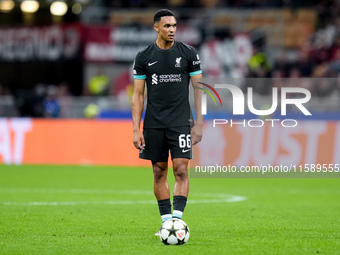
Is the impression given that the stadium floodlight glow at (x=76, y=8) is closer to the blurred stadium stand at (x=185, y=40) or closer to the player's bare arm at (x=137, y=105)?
the blurred stadium stand at (x=185, y=40)

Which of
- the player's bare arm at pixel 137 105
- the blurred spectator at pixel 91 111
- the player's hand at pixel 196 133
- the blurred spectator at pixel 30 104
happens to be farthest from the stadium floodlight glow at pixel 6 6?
the player's hand at pixel 196 133

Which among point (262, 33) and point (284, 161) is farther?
point (262, 33)

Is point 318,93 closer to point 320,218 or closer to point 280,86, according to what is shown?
point 280,86

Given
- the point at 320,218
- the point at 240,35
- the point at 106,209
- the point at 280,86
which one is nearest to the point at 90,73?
the point at 240,35

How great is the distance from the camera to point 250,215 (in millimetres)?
11219

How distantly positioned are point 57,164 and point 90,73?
Answer: 7.45m

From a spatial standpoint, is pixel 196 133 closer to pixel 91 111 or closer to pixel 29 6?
pixel 91 111

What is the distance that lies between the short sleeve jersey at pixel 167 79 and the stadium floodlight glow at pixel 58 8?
2498 cm

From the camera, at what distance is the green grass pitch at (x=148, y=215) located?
26.7 feet

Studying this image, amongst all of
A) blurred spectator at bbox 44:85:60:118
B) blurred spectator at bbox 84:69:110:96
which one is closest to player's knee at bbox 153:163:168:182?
blurred spectator at bbox 44:85:60:118

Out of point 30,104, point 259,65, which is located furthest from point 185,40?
point 30,104

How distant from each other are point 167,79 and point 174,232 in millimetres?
1645

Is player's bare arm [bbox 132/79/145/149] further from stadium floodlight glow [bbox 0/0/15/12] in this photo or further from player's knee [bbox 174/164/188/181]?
stadium floodlight glow [bbox 0/0/15/12]

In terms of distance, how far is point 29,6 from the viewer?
33.2 metres
